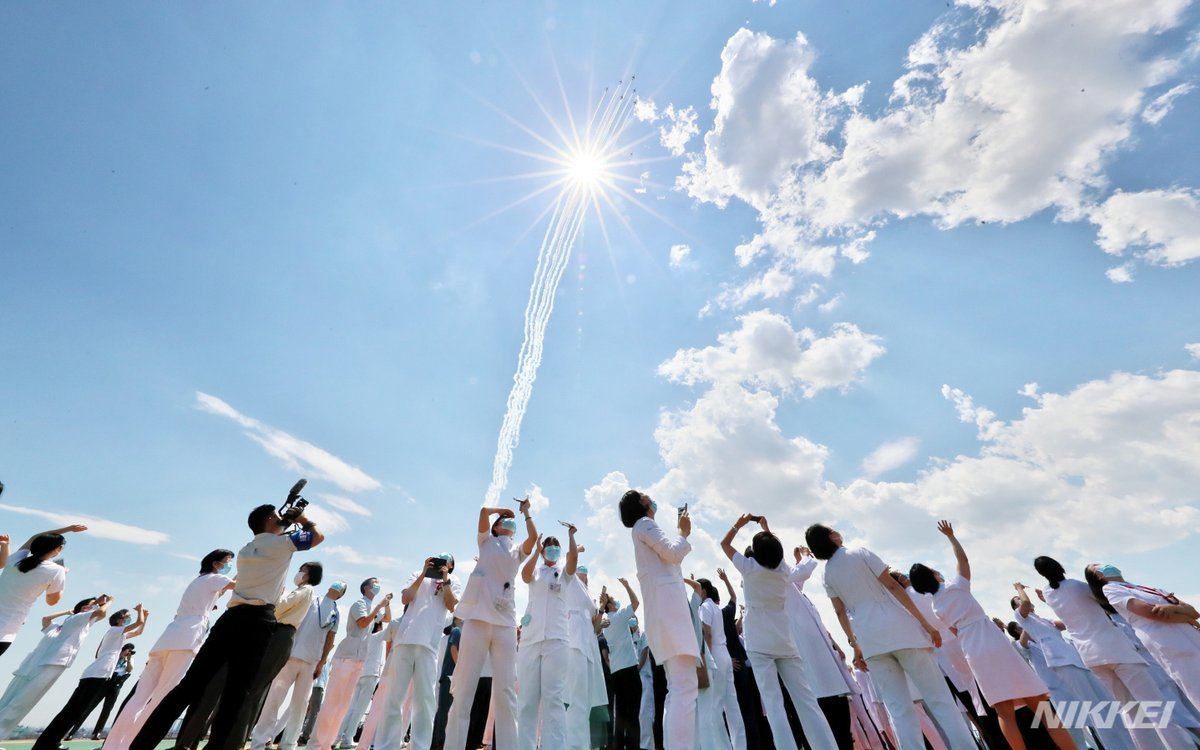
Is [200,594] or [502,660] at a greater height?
[200,594]

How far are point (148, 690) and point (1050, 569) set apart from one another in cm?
1149

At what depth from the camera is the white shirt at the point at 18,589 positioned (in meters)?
6.46

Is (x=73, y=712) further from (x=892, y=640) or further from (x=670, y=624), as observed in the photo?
(x=892, y=640)

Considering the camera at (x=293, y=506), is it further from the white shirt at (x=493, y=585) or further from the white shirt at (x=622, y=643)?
the white shirt at (x=622, y=643)

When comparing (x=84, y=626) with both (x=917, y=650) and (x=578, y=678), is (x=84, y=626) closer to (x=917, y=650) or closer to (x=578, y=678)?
(x=578, y=678)

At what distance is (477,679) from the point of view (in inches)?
204

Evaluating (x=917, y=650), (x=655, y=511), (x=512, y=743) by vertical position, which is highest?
(x=655, y=511)

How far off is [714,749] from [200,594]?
691cm

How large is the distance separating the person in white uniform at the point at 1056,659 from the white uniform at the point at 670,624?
6.74 metres

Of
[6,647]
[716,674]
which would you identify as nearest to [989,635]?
[716,674]

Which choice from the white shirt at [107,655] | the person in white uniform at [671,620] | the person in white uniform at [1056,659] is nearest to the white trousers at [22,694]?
the white shirt at [107,655]

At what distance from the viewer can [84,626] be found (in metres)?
9.20

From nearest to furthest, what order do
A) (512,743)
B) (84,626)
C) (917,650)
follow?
(917,650) → (512,743) → (84,626)

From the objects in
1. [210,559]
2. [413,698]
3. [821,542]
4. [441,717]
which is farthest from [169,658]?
[821,542]
